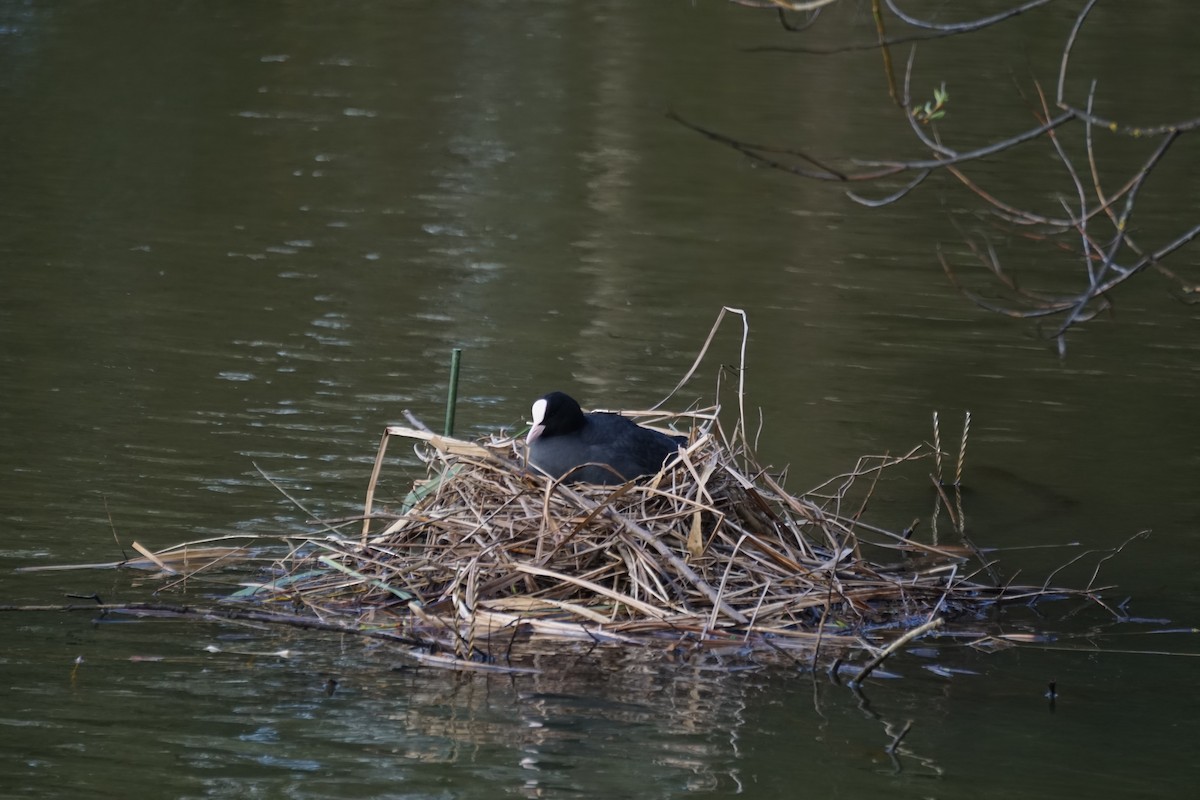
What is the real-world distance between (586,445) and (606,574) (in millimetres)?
590

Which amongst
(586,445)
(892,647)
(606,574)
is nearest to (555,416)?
(586,445)

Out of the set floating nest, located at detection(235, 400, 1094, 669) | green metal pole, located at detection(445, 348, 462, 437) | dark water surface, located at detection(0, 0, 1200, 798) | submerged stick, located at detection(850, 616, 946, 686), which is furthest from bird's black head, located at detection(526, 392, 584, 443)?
submerged stick, located at detection(850, 616, 946, 686)

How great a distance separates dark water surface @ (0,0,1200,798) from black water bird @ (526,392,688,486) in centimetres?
93

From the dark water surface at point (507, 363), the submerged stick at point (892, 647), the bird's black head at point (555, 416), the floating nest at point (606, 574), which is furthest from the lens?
the bird's black head at point (555, 416)

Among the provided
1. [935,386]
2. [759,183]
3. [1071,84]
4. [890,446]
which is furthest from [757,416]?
[1071,84]

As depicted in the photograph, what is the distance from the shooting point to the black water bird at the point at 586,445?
692 centimetres

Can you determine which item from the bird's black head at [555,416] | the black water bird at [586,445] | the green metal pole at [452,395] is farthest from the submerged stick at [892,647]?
the green metal pole at [452,395]

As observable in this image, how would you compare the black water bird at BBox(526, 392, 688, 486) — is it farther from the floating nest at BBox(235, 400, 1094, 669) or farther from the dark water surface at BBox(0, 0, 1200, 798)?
the dark water surface at BBox(0, 0, 1200, 798)

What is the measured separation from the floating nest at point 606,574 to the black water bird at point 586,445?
0.09 metres

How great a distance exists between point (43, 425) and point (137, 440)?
0.59m

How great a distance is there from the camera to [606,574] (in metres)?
6.70

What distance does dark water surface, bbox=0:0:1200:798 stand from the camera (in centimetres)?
573

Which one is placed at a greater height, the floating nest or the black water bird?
the black water bird

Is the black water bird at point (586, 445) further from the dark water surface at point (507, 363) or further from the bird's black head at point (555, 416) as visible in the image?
the dark water surface at point (507, 363)
